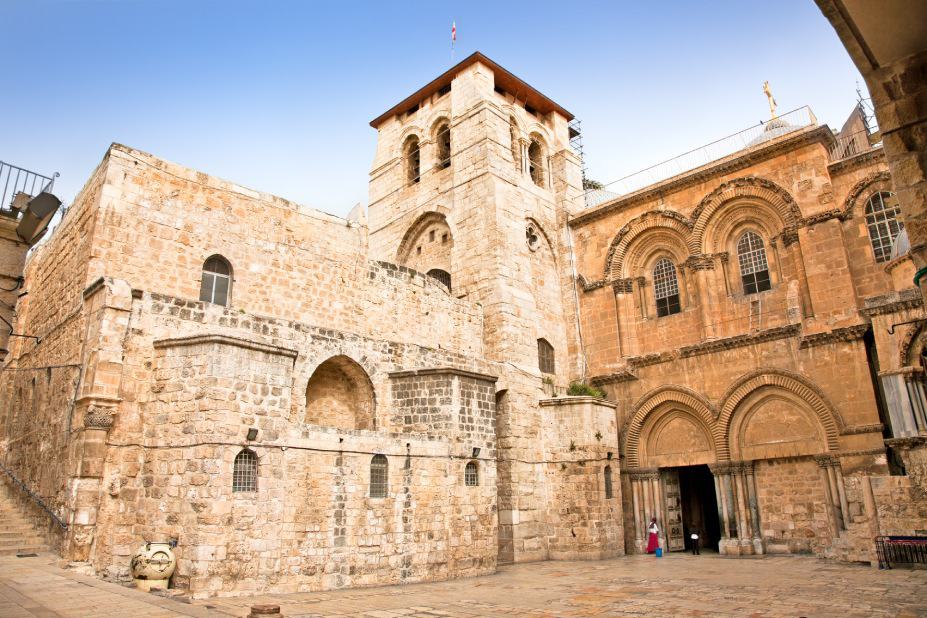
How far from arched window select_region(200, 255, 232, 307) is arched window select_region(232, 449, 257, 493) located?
4.86m

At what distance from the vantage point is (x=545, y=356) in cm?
2028

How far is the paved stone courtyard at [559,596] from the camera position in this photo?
7980 mm

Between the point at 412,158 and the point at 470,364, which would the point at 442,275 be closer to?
the point at 470,364

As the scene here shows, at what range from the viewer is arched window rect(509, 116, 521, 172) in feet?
72.9

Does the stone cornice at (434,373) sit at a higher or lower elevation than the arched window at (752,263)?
lower

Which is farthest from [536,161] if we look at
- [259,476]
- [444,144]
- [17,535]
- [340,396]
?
[17,535]

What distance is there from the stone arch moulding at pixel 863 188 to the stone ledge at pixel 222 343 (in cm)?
1399

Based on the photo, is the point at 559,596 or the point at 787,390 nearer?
the point at 559,596

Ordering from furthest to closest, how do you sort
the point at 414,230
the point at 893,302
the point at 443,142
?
the point at 443,142 < the point at 414,230 < the point at 893,302

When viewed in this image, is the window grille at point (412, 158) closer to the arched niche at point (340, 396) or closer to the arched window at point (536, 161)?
the arched window at point (536, 161)

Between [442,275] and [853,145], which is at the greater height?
[853,145]

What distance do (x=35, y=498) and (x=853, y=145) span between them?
22188 mm

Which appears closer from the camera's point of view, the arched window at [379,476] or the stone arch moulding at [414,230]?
the arched window at [379,476]

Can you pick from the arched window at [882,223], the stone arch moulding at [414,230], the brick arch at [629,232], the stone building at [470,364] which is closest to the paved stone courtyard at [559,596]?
the stone building at [470,364]
